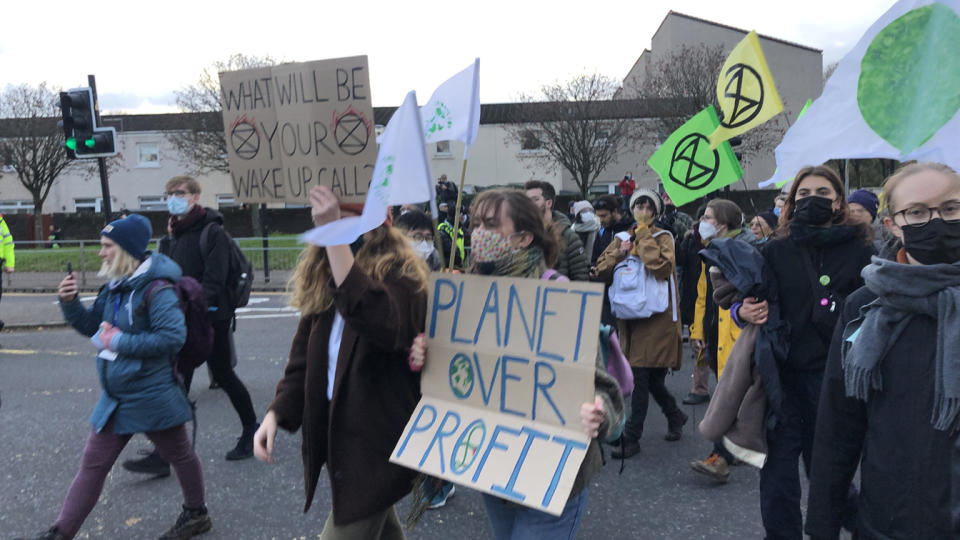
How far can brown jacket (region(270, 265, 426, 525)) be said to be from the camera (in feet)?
7.66

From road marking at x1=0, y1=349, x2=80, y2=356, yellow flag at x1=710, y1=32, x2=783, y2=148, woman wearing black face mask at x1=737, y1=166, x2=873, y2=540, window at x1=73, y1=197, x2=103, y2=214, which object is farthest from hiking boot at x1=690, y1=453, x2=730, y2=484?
window at x1=73, y1=197, x2=103, y2=214

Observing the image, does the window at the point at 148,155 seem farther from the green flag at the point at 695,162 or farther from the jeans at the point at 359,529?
the jeans at the point at 359,529

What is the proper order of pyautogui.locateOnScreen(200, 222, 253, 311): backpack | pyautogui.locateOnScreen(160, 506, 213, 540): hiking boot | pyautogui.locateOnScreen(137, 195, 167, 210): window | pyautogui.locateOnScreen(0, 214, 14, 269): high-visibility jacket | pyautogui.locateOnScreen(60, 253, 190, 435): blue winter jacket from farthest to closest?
pyautogui.locateOnScreen(137, 195, 167, 210): window, pyautogui.locateOnScreen(0, 214, 14, 269): high-visibility jacket, pyautogui.locateOnScreen(200, 222, 253, 311): backpack, pyautogui.locateOnScreen(160, 506, 213, 540): hiking boot, pyautogui.locateOnScreen(60, 253, 190, 435): blue winter jacket

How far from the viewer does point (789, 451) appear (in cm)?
304

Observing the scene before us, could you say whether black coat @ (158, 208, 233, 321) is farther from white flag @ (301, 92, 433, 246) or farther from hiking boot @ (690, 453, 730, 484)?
hiking boot @ (690, 453, 730, 484)

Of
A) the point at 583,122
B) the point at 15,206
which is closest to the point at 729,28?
the point at 583,122

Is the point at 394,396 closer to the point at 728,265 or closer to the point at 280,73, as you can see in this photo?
the point at 280,73

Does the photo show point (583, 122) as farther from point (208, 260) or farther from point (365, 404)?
point (365, 404)

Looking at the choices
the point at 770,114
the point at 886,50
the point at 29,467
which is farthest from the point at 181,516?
the point at 770,114

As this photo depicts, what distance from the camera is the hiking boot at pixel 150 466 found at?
14.8 ft

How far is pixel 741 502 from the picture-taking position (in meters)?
4.11

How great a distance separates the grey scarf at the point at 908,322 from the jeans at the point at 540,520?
0.90m

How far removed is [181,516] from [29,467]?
1.87 meters

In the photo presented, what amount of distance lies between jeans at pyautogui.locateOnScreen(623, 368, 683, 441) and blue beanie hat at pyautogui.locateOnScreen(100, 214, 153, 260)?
125 inches
